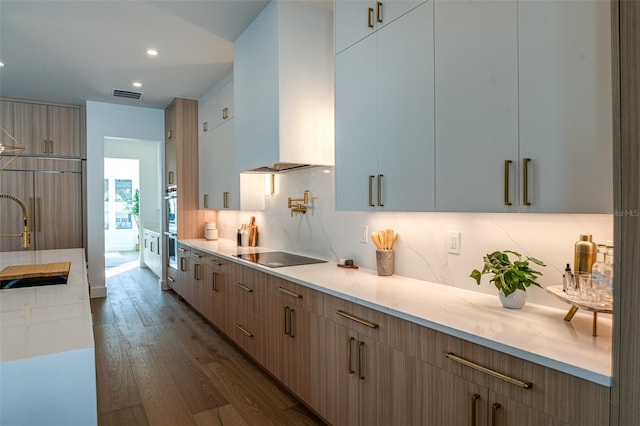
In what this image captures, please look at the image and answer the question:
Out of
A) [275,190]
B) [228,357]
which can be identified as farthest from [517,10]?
[228,357]

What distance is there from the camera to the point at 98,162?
5375 mm

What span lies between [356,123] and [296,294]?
1.09 metres

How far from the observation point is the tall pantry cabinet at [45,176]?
16.8 feet

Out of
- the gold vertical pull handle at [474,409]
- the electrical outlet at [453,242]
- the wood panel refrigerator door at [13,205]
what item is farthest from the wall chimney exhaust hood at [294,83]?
the wood panel refrigerator door at [13,205]

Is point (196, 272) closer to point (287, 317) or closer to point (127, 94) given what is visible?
point (287, 317)

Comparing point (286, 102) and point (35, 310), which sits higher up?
point (286, 102)

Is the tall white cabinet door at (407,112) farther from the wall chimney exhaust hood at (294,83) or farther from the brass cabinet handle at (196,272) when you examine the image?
the brass cabinet handle at (196,272)

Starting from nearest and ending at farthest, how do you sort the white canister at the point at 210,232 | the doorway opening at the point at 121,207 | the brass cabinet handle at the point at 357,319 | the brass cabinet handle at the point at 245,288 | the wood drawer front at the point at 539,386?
the wood drawer front at the point at 539,386 → the brass cabinet handle at the point at 357,319 → the brass cabinet handle at the point at 245,288 → the white canister at the point at 210,232 → the doorway opening at the point at 121,207

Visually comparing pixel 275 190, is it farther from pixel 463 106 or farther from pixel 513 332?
pixel 513 332

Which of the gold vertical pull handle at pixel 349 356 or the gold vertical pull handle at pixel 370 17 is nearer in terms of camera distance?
the gold vertical pull handle at pixel 349 356

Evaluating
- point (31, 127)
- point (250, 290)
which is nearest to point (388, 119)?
point (250, 290)

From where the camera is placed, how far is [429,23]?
1758 millimetres

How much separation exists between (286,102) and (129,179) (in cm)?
955

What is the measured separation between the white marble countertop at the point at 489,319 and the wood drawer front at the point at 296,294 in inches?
2.2
